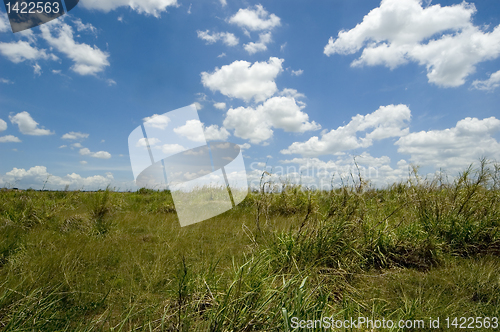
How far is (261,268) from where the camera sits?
258 cm

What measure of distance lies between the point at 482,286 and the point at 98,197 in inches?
271

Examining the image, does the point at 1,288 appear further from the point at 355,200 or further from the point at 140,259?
the point at 355,200

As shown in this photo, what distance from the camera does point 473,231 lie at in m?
4.12

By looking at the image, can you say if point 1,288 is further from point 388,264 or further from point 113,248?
point 388,264

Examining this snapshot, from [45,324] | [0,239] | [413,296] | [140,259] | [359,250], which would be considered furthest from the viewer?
[0,239]

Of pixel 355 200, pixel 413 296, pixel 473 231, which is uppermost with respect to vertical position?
pixel 355 200

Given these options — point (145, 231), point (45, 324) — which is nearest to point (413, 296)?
point (45, 324)

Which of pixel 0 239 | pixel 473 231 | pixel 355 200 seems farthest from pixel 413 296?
pixel 0 239

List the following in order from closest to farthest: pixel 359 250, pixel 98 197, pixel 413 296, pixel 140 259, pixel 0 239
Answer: pixel 413 296 < pixel 359 250 < pixel 140 259 < pixel 0 239 < pixel 98 197

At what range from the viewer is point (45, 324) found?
1.92 m

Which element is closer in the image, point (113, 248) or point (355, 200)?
point (355, 200)

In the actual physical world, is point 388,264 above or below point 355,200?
below

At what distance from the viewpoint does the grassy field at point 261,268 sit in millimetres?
1946

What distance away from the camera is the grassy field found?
1946 mm
